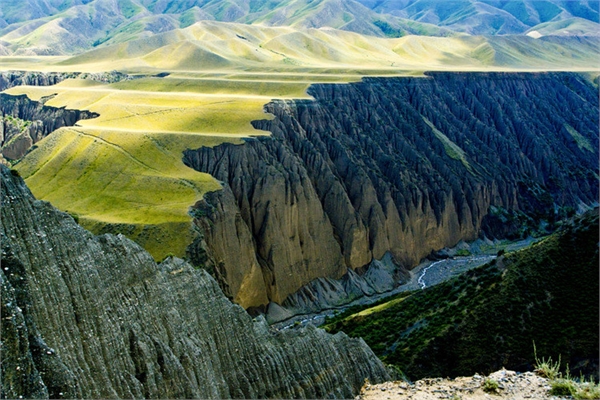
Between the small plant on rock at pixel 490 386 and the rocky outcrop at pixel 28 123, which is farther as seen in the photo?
the rocky outcrop at pixel 28 123

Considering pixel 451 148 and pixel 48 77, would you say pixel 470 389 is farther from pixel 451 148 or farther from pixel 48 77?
pixel 48 77

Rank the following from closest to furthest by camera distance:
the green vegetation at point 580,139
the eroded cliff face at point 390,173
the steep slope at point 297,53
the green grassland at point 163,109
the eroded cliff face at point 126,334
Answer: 1. the eroded cliff face at point 126,334
2. the green grassland at point 163,109
3. the eroded cliff face at point 390,173
4. the green vegetation at point 580,139
5. the steep slope at point 297,53

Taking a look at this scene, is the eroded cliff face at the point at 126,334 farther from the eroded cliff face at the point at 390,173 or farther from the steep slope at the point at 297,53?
the steep slope at the point at 297,53

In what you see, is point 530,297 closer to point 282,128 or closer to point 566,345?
point 566,345

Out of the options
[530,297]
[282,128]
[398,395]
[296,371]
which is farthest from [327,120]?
[398,395]

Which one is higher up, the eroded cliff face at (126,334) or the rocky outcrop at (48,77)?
the rocky outcrop at (48,77)

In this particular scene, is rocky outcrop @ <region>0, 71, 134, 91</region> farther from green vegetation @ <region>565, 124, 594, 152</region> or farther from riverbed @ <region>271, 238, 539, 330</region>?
green vegetation @ <region>565, 124, 594, 152</region>

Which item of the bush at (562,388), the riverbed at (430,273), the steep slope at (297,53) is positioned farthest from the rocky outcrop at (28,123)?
the bush at (562,388)
